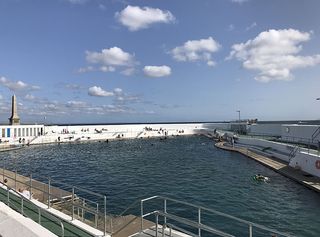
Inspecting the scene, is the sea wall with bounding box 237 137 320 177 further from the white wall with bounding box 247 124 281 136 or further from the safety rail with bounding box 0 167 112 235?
the safety rail with bounding box 0 167 112 235

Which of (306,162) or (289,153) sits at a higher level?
(289,153)

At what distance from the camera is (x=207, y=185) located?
32.0 meters

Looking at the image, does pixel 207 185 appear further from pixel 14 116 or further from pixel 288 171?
pixel 14 116

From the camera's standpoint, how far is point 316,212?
74.9 ft

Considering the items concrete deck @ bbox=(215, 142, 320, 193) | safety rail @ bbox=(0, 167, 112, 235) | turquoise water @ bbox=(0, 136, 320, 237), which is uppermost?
safety rail @ bbox=(0, 167, 112, 235)

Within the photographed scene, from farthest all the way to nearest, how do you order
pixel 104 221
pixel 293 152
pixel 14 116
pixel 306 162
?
pixel 14 116
pixel 293 152
pixel 306 162
pixel 104 221

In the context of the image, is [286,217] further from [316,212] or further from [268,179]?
[268,179]

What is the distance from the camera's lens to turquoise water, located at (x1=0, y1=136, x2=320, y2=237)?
887 inches

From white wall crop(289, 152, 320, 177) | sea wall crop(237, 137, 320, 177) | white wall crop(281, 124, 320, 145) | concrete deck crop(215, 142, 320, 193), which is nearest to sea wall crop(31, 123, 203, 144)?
sea wall crop(237, 137, 320, 177)

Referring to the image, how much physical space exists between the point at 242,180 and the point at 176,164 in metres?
14.7

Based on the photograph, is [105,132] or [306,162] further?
[105,132]

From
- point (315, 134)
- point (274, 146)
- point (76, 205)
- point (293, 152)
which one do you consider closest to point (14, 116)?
point (274, 146)

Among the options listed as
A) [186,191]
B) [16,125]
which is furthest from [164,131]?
[186,191]

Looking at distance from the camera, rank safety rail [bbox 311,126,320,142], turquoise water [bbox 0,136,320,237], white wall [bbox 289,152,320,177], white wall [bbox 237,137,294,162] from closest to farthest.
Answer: turquoise water [bbox 0,136,320,237] < white wall [bbox 289,152,320,177] < white wall [bbox 237,137,294,162] < safety rail [bbox 311,126,320,142]
